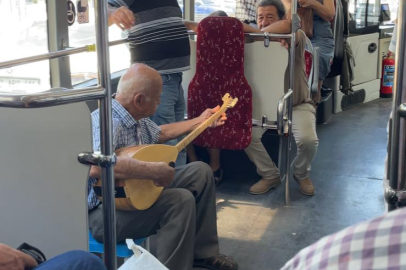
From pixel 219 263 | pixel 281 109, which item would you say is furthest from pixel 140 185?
pixel 281 109

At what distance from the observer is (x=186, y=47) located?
3209 millimetres

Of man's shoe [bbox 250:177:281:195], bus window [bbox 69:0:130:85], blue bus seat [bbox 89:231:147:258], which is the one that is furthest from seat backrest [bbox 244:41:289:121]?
blue bus seat [bbox 89:231:147:258]

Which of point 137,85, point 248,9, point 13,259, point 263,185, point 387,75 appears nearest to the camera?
point 13,259

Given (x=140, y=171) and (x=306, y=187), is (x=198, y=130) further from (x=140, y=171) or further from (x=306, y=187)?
(x=306, y=187)

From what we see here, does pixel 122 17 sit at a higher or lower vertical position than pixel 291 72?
higher

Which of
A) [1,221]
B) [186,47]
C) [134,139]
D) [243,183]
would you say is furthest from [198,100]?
[1,221]

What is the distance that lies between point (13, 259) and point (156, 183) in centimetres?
83

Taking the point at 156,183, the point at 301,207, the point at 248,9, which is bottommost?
the point at 301,207

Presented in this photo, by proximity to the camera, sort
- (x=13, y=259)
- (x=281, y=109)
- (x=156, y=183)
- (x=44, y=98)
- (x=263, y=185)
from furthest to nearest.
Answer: (x=263, y=185) → (x=281, y=109) → (x=156, y=183) → (x=13, y=259) → (x=44, y=98)

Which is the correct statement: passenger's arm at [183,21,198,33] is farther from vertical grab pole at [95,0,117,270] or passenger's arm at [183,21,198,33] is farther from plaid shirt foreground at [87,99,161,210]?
vertical grab pole at [95,0,117,270]

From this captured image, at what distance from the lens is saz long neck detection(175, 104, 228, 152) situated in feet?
8.71

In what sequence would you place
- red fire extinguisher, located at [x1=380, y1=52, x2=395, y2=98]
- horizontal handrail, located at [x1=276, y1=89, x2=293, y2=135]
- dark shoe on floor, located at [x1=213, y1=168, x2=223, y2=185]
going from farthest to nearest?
1. red fire extinguisher, located at [x1=380, y1=52, x2=395, y2=98]
2. dark shoe on floor, located at [x1=213, y1=168, x2=223, y2=185]
3. horizontal handrail, located at [x1=276, y1=89, x2=293, y2=135]

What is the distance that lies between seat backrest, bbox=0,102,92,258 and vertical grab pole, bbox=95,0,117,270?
0.05 meters

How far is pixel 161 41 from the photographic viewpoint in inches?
121
